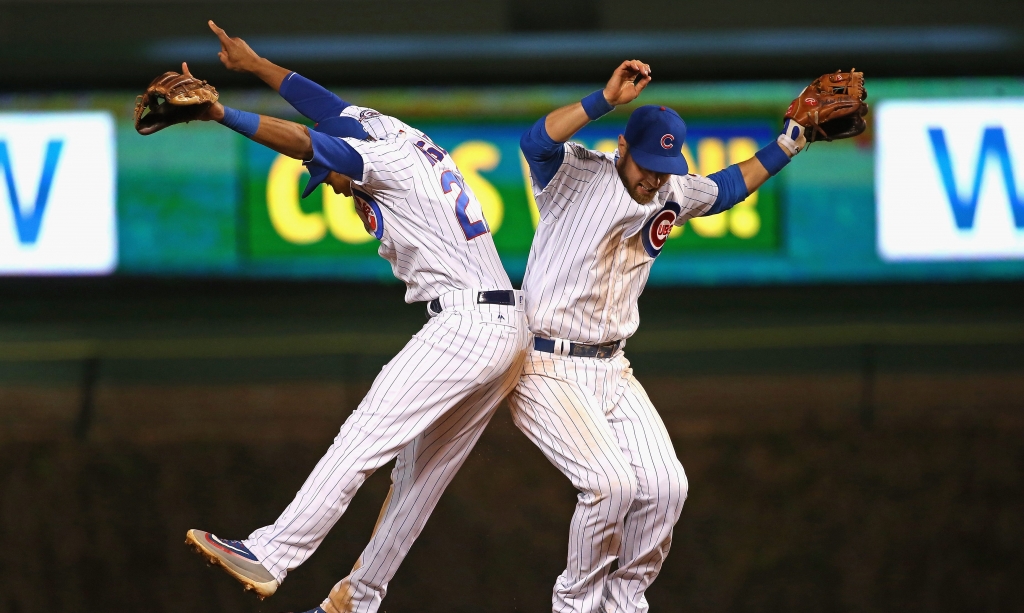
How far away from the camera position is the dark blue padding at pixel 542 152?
2.60 m

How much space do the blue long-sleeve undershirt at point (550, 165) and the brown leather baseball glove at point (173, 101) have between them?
0.72 m

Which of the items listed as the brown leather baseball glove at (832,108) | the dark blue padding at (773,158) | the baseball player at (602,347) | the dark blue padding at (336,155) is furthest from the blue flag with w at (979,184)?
the dark blue padding at (336,155)

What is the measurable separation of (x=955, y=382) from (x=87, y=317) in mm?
4475

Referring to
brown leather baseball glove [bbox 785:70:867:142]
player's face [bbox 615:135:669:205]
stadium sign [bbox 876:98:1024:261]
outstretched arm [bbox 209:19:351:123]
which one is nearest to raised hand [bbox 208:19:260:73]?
outstretched arm [bbox 209:19:351:123]

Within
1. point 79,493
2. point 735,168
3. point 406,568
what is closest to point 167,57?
point 79,493

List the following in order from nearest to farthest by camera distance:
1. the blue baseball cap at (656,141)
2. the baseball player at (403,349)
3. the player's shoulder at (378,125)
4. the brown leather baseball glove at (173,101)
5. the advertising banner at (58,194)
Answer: the brown leather baseball glove at (173,101), the baseball player at (403,349), the blue baseball cap at (656,141), the player's shoulder at (378,125), the advertising banner at (58,194)

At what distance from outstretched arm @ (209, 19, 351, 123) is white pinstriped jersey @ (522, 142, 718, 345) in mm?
573

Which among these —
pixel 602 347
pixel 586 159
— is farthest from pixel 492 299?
pixel 586 159

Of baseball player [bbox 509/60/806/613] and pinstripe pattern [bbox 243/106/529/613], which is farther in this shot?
baseball player [bbox 509/60/806/613]

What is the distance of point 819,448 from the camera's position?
4.98 metres

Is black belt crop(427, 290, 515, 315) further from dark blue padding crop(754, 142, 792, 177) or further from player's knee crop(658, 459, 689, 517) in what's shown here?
dark blue padding crop(754, 142, 792, 177)

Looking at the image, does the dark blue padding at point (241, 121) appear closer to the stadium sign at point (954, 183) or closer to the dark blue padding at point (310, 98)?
the dark blue padding at point (310, 98)

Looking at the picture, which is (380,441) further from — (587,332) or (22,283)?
(22,283)

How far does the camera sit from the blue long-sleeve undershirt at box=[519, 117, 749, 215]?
261cm
